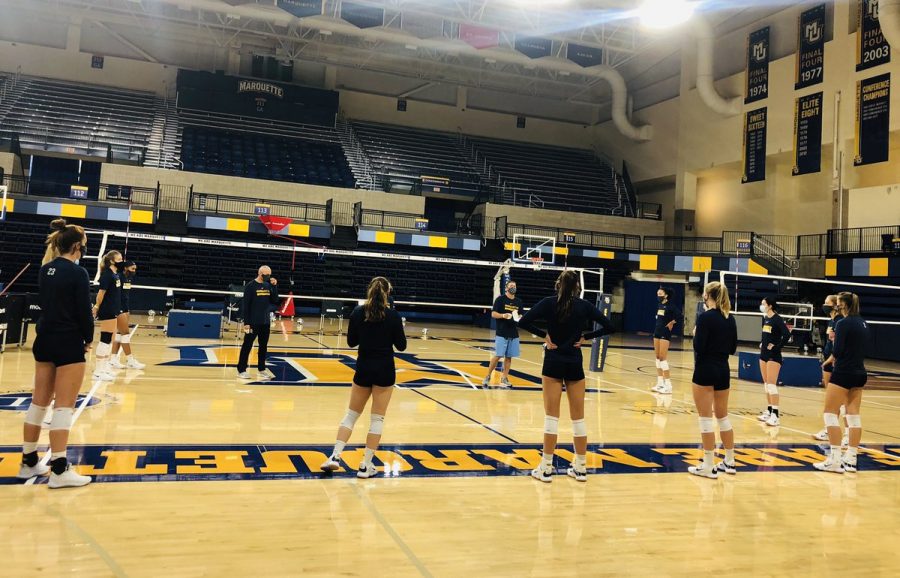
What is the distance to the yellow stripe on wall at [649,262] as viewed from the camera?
2677 cm

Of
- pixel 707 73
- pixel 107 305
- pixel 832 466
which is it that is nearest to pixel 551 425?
pixel 832 466

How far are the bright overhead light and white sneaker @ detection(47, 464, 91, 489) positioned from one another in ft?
82.3

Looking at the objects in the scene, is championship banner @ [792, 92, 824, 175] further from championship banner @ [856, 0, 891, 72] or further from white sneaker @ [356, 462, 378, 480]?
white sneaker @ [356, 462, 378, 480]

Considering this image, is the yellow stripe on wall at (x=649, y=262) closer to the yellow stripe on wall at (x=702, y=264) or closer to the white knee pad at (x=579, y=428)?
the yellow stripe on wall at (x=702, y=264)

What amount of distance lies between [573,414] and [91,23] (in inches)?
1290

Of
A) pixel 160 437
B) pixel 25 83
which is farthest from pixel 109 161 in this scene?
pixel 160 437

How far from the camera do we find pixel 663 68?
31516 mm

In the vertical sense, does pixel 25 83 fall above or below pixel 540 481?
above

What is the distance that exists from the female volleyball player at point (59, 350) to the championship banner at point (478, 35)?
23119 mm

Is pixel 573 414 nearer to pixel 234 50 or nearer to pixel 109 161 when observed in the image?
pixel 109 161

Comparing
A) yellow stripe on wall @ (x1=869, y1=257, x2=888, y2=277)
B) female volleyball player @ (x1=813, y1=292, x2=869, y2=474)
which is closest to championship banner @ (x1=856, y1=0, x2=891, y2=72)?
yellow stripe on wall @ (x1=869, y1=257, x2=888, y2=277)

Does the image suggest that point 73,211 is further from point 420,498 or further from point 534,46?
point 420,498

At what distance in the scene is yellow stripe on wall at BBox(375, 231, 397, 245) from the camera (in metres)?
24.0

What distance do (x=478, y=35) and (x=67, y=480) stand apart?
79.1ft
